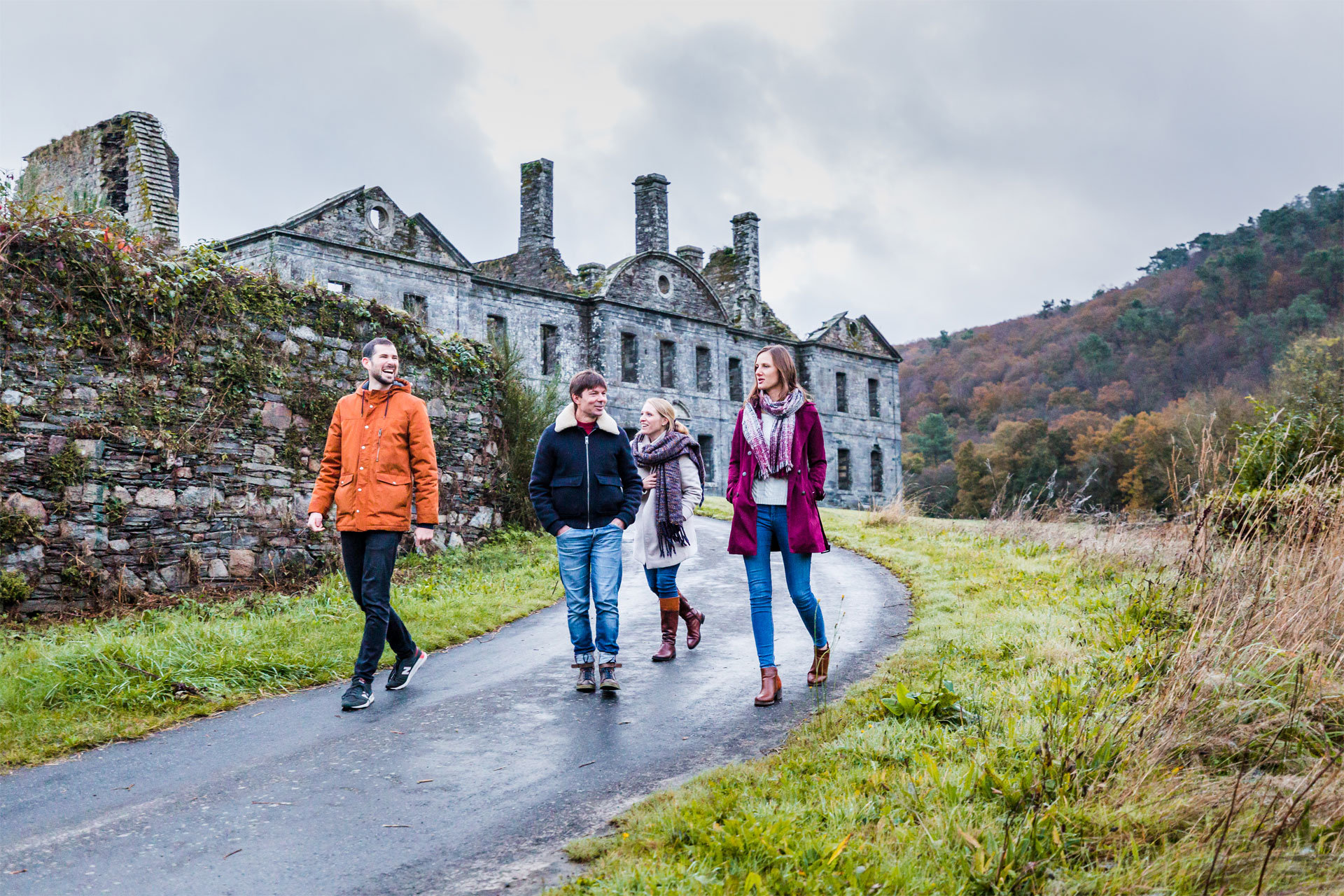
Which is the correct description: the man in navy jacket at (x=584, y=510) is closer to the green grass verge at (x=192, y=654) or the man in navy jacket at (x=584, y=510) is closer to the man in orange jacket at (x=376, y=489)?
the man in orange jacket at (x=376, y=489)

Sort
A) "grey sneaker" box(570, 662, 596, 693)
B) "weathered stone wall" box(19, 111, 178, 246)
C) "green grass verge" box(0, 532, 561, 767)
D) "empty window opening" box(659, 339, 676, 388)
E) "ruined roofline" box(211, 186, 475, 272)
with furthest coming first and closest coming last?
"empty window opening" box(659, 339, 676, 388), "ruined roofline" box(211, 186, 475, 272), "weathered stone wall" box(19, 111, 178, 246), "grey sneaker" box(570, 662, 596, 693), "green grass verge" box(0, 532, 561, 767)

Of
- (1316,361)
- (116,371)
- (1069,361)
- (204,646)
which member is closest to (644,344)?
(1316,361)

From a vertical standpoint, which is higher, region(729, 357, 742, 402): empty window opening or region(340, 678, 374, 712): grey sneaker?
region(729, 357, 742, 402): empty window opening

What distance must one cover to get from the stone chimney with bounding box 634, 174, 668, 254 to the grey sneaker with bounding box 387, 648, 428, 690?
30951 millimetres

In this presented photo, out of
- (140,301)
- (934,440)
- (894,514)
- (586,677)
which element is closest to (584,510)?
(586,677)

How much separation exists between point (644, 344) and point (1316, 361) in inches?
895

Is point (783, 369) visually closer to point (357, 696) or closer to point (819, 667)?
point (819, 667)

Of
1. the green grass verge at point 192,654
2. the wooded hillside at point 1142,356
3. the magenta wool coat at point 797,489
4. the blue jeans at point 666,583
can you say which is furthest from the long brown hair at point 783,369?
the wooded hillside at point 1142,356

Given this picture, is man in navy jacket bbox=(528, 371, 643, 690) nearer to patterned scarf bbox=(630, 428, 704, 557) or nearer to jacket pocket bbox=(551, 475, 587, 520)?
jacket pocket bbox=(551, 475, 587, 520)

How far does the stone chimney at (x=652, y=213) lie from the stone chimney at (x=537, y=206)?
3.46 metres

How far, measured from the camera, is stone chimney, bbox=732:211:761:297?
40.8 metres

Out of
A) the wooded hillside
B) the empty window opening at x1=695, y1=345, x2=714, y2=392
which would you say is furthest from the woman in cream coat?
the wooded hillside

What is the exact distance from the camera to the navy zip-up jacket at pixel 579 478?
22.1ft

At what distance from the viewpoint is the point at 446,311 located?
29.4 meters
